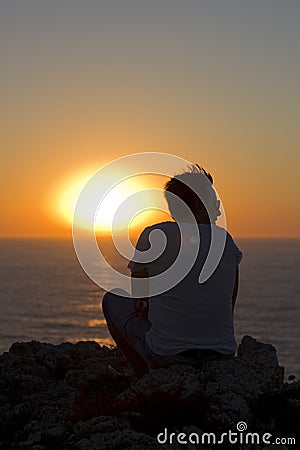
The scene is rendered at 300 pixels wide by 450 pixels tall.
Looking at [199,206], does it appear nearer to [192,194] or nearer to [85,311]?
[192,194]

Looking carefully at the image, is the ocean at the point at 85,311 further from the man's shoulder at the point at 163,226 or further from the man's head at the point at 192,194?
the man's shoulder at the point at 163,226

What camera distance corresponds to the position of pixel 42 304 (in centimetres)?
13538

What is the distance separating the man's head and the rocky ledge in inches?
61.7

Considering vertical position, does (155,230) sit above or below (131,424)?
above

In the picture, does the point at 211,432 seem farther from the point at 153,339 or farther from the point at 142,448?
the point at 153,339

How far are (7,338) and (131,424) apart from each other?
88342 millimetres

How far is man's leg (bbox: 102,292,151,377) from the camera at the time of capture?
802 cm

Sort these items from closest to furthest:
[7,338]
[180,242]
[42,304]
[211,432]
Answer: [211,432], [180,242], [7,338], [42,304]

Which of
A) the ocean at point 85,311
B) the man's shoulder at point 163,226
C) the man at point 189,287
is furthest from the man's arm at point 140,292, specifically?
the ocean at point 85,311

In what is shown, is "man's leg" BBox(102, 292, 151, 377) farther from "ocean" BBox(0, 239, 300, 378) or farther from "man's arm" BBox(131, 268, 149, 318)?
"ocean" BBox(0, 239, 300, 378)

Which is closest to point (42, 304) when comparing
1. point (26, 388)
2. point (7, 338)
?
point (7, 338)

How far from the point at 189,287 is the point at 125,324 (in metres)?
1.22

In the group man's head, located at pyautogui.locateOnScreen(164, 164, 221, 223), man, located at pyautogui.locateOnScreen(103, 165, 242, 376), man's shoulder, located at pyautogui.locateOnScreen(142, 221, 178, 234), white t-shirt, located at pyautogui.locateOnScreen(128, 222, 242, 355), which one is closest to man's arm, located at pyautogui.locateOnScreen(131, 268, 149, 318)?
man, located at pyautogui.locateOnScreen(103, 165, 242, 376)

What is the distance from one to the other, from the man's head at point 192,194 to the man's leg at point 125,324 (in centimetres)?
131
